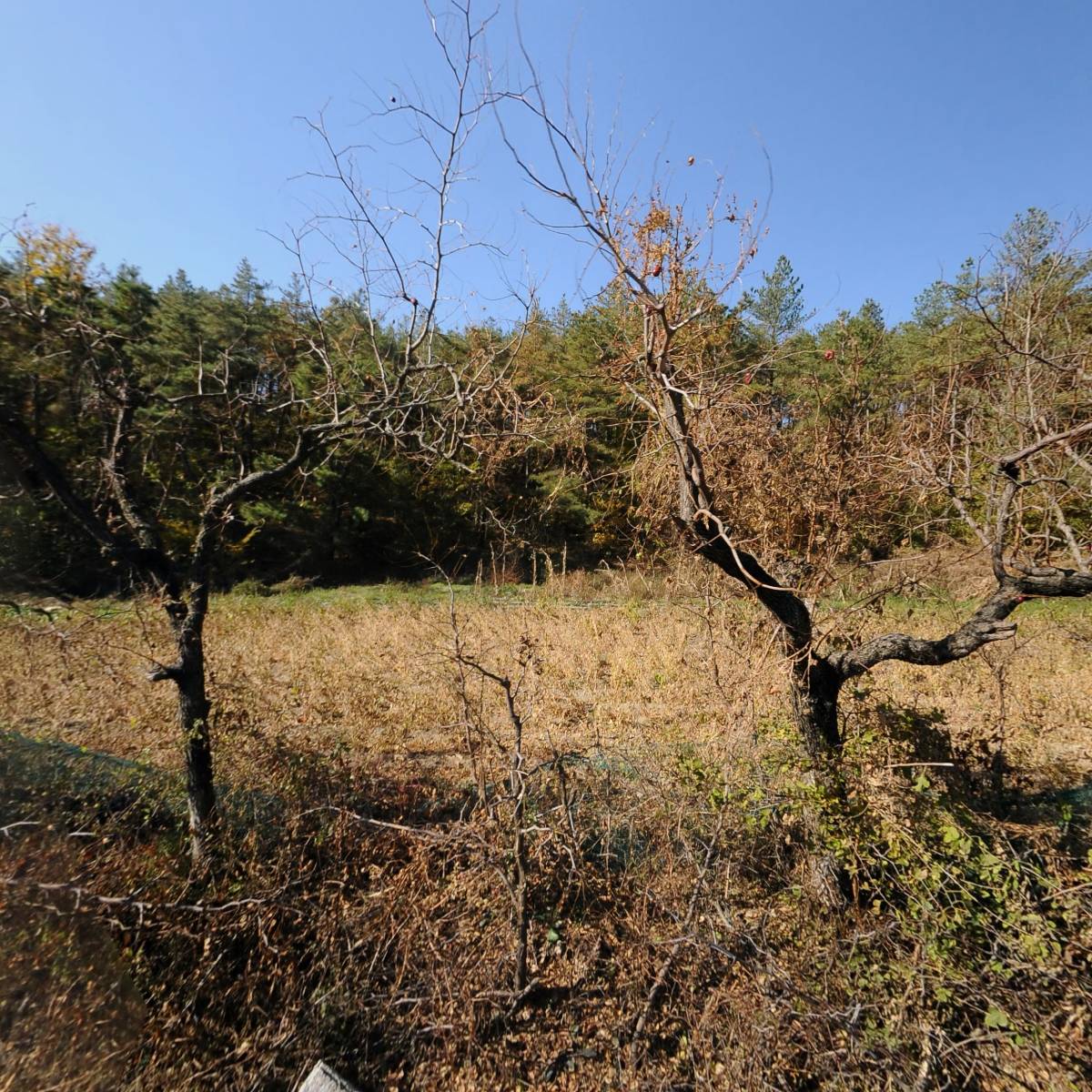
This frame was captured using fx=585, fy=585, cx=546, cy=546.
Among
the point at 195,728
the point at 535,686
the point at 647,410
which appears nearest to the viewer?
the point at 195,728

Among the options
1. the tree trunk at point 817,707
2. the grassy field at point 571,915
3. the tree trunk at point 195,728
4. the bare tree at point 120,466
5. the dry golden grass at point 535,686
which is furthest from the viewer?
the dry golden grass at point 535,686

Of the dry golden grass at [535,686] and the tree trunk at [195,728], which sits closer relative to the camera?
the tree trunk at [195,728]

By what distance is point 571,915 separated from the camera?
4.01 metres

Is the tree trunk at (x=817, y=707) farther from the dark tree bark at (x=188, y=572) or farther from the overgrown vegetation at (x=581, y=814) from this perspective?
the dark tree bark at (x=188, y=572)

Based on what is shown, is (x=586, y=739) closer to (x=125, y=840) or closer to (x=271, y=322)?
(x=125, y=840)

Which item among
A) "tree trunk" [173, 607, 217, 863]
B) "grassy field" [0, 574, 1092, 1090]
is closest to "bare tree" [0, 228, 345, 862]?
"tree trunk" [173, 607, 217, 863]

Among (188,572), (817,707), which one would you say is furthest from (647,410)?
(188,572)

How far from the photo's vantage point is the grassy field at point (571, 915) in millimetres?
2971

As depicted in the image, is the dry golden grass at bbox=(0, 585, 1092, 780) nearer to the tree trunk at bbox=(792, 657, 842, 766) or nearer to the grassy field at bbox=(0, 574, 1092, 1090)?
the grassy field at bbox=(0, 574, 1092, 1090)


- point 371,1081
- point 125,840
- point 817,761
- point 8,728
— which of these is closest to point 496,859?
point 371,1081

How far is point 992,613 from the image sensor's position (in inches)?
149

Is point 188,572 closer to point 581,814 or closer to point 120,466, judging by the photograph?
point 120,466

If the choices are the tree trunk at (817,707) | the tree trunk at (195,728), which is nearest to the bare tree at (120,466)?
the tree trunk at (195,728)

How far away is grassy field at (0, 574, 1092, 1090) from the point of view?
297 centimetres
